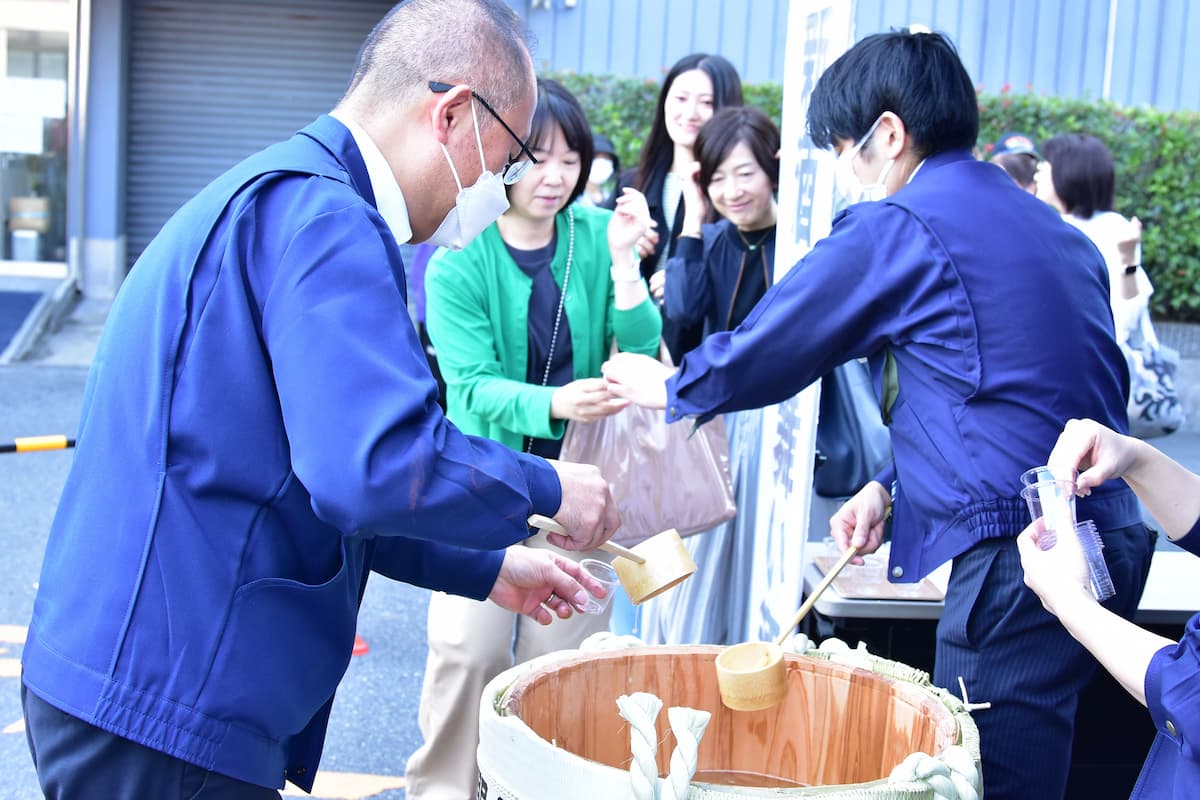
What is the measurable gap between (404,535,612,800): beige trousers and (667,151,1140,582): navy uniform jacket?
3.43ft

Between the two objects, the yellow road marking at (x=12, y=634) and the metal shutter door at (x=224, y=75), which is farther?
the metal shutter door at (x=224, y=75)

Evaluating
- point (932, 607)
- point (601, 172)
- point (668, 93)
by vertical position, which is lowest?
point (932, 607)

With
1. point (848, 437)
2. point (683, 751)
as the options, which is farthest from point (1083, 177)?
point (683, 751)

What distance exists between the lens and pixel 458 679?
321 centimetres

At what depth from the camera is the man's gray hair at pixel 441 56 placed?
1.80 m

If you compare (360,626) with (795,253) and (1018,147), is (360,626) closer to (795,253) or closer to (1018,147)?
(795,253)

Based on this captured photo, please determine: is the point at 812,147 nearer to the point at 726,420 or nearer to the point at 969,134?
the point at 969,134

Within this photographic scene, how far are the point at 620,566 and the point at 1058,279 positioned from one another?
0.93m

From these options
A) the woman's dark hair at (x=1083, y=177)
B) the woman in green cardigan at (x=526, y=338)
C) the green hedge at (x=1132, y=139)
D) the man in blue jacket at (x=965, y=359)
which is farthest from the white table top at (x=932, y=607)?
the green hedge at (x=1132, y=139)

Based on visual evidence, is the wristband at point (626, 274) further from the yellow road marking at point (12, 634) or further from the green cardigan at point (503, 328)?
the yellow road marking at point (12, 634)

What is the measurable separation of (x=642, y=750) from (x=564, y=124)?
2.22 meters

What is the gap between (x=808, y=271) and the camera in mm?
2383

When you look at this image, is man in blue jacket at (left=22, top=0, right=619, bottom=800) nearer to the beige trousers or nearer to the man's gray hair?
the man's gray hair

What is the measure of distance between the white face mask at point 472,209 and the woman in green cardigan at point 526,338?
1.01 m
